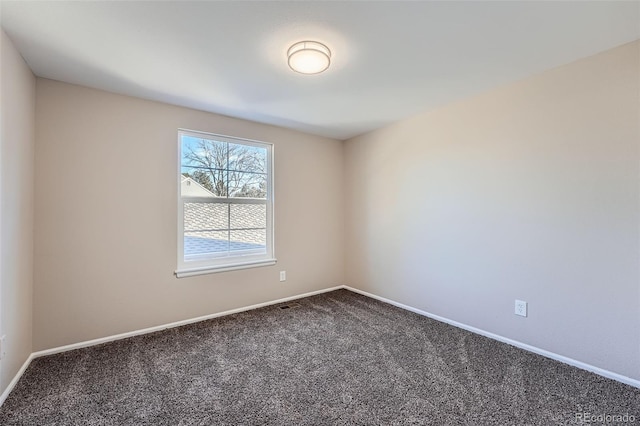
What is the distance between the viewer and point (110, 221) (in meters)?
2.52

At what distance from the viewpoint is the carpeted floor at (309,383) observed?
1581mm

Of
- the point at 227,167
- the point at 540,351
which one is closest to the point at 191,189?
the point at 227,167

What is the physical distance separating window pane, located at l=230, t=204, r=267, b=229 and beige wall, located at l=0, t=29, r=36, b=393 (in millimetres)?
1671

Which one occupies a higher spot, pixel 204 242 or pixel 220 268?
pixel 204 242

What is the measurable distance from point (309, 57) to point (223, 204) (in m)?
1.93

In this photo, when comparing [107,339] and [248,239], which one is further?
[248,239]

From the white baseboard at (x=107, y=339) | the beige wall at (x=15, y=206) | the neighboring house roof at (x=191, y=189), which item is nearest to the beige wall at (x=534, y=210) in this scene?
the white baseboard at (x=107, y=339)

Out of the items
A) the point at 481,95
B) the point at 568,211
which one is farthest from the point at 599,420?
the point at 481,95

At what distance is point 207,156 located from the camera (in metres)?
3.13

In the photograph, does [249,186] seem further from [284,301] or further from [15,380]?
[15,380]

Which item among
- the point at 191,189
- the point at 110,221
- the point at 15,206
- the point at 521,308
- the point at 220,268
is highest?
the point at 191,189

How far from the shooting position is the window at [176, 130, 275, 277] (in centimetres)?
297

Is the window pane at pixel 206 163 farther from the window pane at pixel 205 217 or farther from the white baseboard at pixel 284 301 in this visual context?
the white baseboard at pixel 284 301

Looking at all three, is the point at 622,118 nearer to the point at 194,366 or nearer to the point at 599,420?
the point at 599,420
